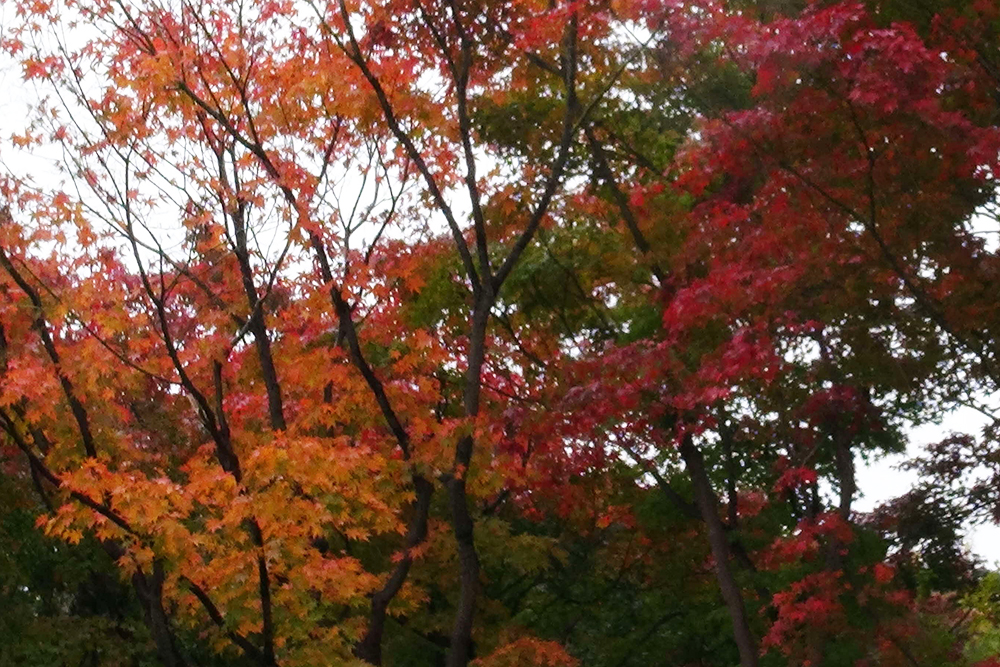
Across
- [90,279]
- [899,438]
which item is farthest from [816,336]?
[90,279]

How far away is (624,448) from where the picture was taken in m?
11.0

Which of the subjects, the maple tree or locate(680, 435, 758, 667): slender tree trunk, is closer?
the maple tree

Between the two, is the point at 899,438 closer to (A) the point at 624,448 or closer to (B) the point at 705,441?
(B) the point at 705,441

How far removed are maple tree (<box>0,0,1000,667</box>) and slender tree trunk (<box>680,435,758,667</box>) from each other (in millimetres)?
30

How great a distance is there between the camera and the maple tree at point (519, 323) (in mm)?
7469

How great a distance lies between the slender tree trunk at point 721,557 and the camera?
386 inches

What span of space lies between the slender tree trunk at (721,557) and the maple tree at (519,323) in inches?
1.2

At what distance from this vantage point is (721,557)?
9961 mm

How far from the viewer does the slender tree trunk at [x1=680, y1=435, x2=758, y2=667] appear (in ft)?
32.1

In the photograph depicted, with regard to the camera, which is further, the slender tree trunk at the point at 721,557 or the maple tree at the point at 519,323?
the slender tree trunk at the point at 721,557

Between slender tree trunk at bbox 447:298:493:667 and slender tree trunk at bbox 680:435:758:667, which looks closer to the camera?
slender tree trunk at bbox 447:298:493:667

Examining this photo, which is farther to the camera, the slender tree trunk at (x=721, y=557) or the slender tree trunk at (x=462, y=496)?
the slender tree trunk at (x=721, y=557)

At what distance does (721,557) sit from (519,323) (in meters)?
2.96

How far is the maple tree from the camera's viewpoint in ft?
24.5
